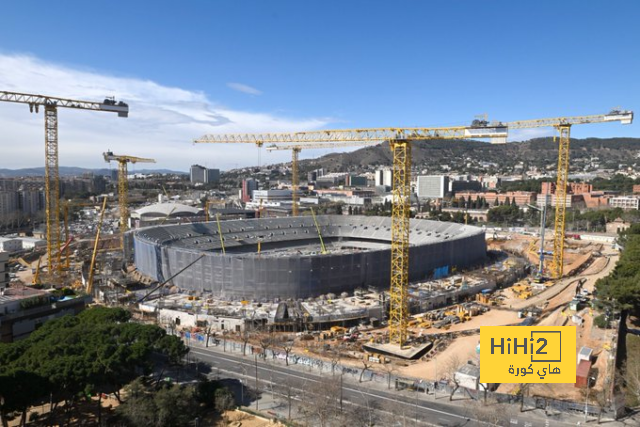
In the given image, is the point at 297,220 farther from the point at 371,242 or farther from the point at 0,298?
the point at 0,298

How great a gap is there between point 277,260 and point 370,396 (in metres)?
20.1

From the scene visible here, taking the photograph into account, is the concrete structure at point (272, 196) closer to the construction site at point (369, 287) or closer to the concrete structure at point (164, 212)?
the concrete structure at point (164, 212)

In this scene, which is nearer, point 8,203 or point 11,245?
point 11,245

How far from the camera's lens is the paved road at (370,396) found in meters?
19.4

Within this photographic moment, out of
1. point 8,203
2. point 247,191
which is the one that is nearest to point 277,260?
point 8,203

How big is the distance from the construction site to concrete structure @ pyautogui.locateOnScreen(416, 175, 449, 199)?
82597 mm

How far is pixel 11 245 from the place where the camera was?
6600cm

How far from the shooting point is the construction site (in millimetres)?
29203

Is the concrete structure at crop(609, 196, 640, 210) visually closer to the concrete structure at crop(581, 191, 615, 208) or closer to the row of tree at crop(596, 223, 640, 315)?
the concrete structure at crop(581, 191, 615, 208)

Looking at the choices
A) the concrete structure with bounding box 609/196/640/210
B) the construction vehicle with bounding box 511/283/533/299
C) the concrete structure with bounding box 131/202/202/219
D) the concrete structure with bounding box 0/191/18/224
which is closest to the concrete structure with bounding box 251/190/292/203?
the concrete structure with bounding box 131/202/202/219

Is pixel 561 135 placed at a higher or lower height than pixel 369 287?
higher

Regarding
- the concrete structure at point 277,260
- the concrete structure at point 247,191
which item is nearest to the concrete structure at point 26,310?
the concrete structure at point 277,260

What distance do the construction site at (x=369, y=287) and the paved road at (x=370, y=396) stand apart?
262cm

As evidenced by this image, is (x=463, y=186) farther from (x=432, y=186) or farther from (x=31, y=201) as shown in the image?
(x=31, y=201)
